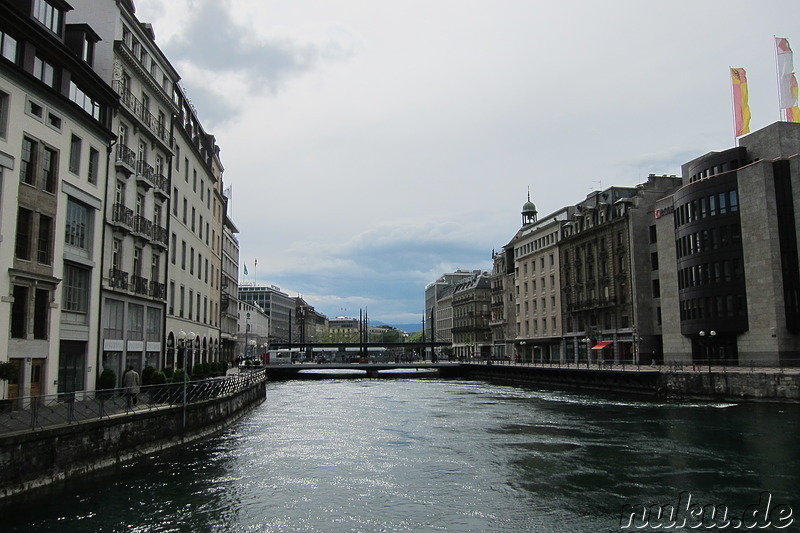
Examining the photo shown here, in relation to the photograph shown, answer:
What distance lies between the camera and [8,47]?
25.5m

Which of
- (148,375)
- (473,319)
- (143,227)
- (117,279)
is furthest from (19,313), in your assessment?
(473,319)

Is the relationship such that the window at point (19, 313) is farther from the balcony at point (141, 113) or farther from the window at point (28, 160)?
the balcony at point (141, 113)

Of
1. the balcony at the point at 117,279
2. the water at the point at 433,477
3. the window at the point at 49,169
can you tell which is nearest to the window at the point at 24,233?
the window at the point at 49,169

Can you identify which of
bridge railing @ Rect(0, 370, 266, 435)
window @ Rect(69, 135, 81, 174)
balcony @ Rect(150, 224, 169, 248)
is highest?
window @ Rect(69, 135, 81, 174)

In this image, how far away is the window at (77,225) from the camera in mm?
30344

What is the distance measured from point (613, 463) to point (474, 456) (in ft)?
19.0

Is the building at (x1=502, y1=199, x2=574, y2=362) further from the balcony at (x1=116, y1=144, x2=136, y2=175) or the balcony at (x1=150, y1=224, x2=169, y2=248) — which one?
the balcony at (x1=116, y1=144, x2=136, y2=175)

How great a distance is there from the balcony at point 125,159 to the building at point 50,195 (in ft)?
6.22

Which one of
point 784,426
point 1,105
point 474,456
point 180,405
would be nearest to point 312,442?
point 180,405

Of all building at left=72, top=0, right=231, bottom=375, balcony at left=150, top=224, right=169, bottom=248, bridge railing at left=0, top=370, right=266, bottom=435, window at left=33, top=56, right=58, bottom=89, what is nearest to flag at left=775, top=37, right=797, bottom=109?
building at left=72, top=0, right=231, bottom=375

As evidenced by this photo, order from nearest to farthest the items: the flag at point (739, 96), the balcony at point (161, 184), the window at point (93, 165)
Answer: the window at point (93, 165)
the balcony at point (161, 184)
the flag at point (739, 96)

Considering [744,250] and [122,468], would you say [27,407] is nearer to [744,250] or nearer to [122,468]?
→ [122,468]

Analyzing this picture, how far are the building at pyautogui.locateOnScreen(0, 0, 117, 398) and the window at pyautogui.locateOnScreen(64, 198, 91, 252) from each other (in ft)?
0.17

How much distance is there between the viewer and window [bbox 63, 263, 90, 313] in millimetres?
30422
